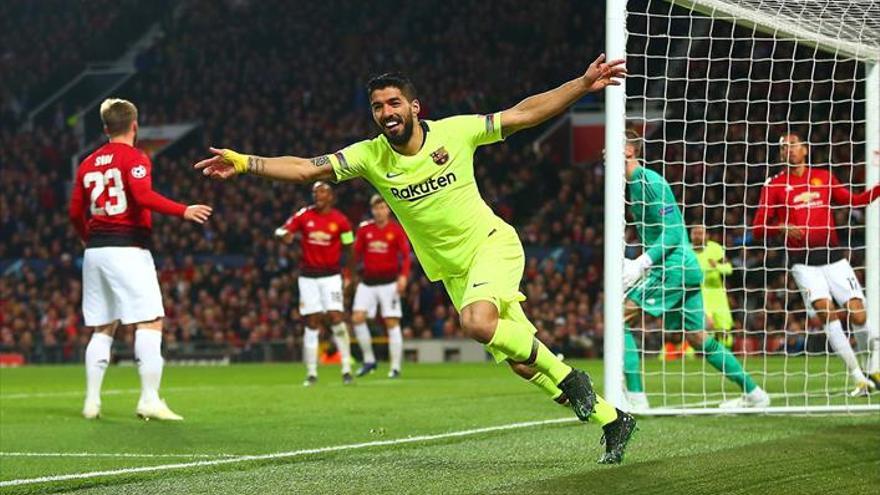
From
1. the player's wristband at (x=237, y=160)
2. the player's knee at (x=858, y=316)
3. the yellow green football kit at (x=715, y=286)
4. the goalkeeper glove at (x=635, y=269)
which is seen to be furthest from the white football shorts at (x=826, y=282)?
the player's wristband at (x=237, y=160)

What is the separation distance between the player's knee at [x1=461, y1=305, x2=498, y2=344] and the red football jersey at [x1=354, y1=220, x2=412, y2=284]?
10.8 meters

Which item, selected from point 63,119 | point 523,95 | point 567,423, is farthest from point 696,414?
point 63,119

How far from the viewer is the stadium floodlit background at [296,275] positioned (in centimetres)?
732

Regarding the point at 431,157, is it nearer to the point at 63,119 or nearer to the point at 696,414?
the point at 696,414

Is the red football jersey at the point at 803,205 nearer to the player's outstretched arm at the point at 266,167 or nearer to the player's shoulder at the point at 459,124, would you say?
the player's shoulder at the point at 459,124

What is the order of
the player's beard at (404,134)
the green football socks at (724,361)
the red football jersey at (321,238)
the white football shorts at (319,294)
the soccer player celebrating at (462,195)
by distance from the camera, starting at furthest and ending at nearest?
the white football shorts at (319,294) → the red football jersey at (321,238) → the green football socks at (724,361) → the player's beard at (404,134) → the soccer player celebrating at (462,195)

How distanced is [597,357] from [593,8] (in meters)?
11.2

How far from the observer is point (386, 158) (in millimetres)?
7234

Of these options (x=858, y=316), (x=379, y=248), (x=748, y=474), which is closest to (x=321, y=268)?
(x=379, y=248)

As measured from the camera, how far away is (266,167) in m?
7.05

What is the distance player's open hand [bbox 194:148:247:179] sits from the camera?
6.85 m

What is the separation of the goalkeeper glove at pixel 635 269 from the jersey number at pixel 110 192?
3.82 metres

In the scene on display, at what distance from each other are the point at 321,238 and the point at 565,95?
9416 millimetres

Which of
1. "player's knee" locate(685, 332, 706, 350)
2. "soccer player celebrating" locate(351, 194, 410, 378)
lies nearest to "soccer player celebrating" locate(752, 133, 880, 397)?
"player's knee" locate(685, 332, 706, 350)
